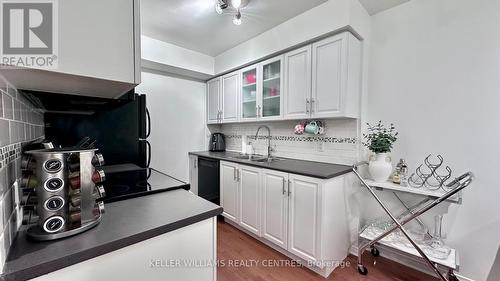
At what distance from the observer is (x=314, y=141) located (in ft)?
8.22

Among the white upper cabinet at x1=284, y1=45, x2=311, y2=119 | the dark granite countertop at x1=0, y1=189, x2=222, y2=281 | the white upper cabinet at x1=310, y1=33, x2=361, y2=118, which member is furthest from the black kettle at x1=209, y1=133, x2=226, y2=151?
the dark granite countertop at x1=0, y1=189, x2=222, y2=281

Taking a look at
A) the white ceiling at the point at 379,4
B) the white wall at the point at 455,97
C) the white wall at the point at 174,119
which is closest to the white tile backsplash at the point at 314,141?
the white wall at the point at 455,97

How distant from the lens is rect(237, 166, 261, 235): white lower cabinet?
2293 mm

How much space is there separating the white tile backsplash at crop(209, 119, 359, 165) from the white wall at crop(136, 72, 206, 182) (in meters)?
0.86

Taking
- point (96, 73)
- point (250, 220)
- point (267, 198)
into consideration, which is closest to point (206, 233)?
point (96, 73)

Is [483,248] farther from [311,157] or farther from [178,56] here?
[178,56]

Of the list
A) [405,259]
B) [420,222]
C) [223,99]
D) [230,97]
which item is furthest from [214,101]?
[405,259]

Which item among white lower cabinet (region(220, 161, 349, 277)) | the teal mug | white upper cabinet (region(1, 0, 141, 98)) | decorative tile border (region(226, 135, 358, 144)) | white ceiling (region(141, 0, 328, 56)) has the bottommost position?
white lower cabinet (region(220, 161, 349, 277))

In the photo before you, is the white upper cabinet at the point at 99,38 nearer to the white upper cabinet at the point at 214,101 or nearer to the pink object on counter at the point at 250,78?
the pink object on counter at the point at 250,78

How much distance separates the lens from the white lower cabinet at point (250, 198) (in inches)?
90.3

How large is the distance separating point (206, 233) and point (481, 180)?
2118 mm

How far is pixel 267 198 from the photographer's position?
219 centimetres

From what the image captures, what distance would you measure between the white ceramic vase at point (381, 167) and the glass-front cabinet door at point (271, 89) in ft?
3.51

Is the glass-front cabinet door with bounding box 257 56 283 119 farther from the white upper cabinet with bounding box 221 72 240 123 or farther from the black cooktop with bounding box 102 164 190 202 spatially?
the black cooktop with bounding box 102 164 190 202
